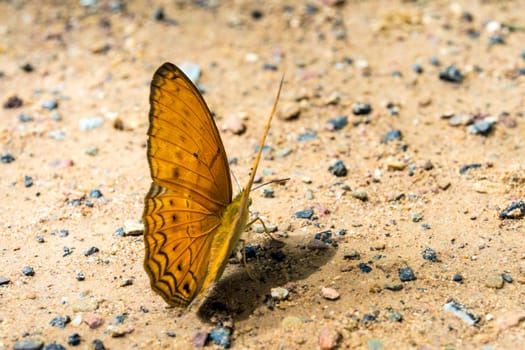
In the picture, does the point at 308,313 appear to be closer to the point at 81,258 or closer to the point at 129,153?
the point at 81,258

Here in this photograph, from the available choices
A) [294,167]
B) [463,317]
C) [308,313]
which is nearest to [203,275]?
[308,313]

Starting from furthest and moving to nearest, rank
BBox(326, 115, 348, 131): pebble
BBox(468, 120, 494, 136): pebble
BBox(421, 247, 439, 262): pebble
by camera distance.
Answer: BBox(326, 115, 348, 131): pebble
BBox(468, 120, 494, 136): pebble
BBox(421, 247, 439, 262): pebble

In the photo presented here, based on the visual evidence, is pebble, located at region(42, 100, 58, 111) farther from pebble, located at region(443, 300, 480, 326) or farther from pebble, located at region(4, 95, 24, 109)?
pebble, located at region(443, 300, 480, 326)

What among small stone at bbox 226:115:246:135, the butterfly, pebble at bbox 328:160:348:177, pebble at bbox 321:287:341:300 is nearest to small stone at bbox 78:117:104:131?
small stone at bbox 226:115:246:135

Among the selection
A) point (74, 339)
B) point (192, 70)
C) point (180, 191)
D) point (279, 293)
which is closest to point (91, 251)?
point (74, 339)

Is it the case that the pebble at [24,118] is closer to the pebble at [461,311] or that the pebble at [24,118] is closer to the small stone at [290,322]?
the small stone at [290,322]

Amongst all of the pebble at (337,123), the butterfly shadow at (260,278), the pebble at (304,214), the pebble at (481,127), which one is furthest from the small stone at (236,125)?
the pebble at (481,127)

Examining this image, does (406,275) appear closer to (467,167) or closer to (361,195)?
(361,195)
